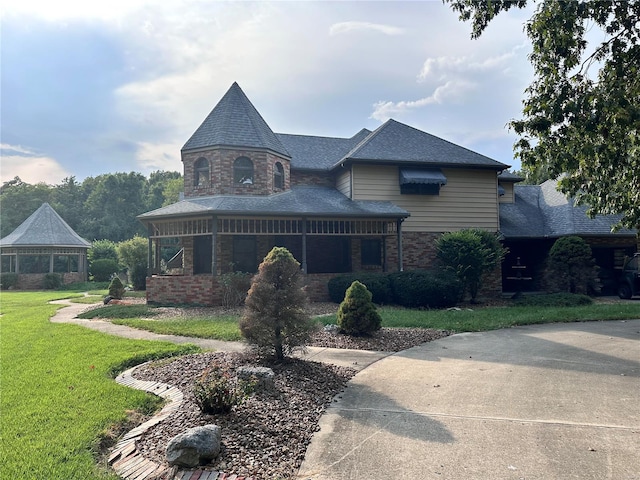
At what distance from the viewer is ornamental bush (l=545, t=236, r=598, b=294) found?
1546 cm

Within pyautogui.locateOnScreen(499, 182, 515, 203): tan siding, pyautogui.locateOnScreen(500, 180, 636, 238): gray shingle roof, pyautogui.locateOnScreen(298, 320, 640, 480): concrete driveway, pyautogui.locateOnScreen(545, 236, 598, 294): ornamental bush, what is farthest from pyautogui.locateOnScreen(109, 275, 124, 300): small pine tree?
pyautogui.locateOnScreen(499, 182, 515, 203): tan siding

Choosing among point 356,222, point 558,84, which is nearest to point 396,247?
point 356,222

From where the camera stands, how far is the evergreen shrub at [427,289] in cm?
1341

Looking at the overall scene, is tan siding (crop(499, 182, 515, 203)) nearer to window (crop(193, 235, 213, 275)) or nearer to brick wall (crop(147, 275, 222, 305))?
window (crop(193, 235, 213, 275))

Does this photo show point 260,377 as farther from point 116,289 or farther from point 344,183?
point 116,289

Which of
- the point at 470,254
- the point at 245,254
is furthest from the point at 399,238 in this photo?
the point at 245,254

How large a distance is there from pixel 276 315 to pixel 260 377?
1.14 metres

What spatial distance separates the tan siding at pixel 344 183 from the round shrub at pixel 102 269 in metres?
20.2

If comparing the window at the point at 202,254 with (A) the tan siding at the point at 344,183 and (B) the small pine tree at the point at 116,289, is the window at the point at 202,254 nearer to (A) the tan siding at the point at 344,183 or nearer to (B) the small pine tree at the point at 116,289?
(B) the small pine tree at the point at 116,289

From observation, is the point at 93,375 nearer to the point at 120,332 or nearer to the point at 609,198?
the point at 120,332

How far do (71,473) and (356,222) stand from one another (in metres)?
13.6

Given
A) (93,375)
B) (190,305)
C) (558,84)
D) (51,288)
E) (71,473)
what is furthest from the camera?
(51,288)

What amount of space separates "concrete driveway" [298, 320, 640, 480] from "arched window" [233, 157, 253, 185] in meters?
11.1

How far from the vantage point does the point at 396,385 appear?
5.56 meters
